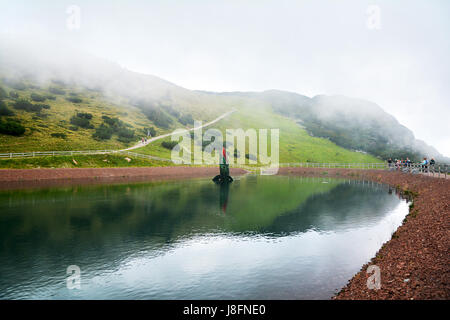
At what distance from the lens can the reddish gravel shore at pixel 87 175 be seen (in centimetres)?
5416

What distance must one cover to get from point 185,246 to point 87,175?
168 ft

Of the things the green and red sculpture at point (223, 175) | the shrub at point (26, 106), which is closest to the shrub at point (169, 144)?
the green and red sculpture at point (223, 175)

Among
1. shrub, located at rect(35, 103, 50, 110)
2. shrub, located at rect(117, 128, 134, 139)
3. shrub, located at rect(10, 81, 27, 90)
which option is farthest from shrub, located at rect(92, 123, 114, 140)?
shrub, located at rect(10, 81, 27, 90)

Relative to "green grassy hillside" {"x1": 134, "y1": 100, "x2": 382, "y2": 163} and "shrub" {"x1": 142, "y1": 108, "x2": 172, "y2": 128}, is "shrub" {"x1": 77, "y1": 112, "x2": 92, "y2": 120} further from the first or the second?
"shrub" {"x1": 142, "y1": 108, "x2": 172, "y2": 128}

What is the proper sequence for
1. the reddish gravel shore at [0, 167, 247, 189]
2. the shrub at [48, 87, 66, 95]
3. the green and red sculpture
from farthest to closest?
the shrub at [48, 87, 66, 95]
the green and red sculpture
the reddish gravel shore at [0, 167, 247, 189]

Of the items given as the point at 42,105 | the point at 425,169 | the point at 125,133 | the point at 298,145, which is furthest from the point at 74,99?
the point at 425,169

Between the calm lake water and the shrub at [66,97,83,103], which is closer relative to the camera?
the calm lake water

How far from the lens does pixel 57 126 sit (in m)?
90.9

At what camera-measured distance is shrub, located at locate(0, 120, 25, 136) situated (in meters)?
72.8

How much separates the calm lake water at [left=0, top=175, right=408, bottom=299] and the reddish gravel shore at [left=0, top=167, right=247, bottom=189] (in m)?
18.0

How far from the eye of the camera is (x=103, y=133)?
94625mm

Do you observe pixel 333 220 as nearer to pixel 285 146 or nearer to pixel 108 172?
pixel 108 172

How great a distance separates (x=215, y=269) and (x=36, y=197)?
3346 centimetres
